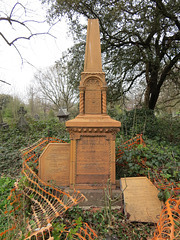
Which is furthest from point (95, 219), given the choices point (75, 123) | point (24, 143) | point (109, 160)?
point (24, 143)

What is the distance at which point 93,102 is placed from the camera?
400cm

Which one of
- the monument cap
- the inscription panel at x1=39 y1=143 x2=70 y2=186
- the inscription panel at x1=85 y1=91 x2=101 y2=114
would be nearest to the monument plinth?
the inscription panel at x1=39 y1=143 x2=70 y2=186

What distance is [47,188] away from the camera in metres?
3.47

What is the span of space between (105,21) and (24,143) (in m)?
7.06

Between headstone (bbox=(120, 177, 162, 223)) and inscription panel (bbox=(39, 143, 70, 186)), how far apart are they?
1.38 metres

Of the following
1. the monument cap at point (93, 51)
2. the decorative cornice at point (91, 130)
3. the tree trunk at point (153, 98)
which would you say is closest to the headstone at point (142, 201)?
the decorative cornice at point (91, 130)

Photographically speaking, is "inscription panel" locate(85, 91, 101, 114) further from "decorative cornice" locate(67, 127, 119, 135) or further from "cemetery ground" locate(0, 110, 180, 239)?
"cemetery ground" locate(0, 110, 180, 239)

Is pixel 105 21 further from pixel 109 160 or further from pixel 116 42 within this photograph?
pixel 109 160

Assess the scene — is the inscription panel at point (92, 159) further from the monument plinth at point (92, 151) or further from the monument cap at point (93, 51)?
the monument cap at point (93, 51)

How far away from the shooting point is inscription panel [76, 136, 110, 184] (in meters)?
3.64

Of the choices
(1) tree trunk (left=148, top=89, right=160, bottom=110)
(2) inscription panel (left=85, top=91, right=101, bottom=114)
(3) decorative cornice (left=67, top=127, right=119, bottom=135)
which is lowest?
(3) decorative cornice (left=67, top=127, right=119, bottom=135)

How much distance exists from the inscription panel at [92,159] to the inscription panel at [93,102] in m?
0.74

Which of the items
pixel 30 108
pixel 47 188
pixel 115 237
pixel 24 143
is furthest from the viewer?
pixel 30 108

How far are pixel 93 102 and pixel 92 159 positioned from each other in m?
1.43
